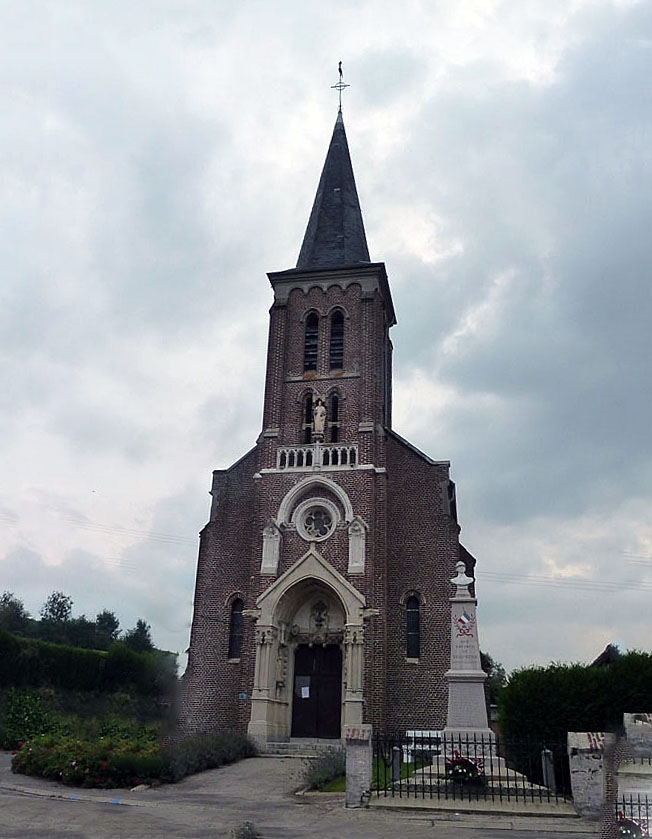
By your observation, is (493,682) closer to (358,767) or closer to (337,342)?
(337,342)

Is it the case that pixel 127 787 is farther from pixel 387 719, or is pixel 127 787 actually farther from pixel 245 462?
pixel 245 462

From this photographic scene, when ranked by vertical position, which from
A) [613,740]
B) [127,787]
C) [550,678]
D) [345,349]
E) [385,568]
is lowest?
[127,787]

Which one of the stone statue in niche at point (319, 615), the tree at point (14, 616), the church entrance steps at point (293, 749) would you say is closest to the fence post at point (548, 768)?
the church entrance steps at point (293, 749)

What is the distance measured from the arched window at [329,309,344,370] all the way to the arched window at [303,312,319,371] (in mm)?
649

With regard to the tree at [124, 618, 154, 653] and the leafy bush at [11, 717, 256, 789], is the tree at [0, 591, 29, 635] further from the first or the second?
the leafy bush at [11, 717, 256, 789]

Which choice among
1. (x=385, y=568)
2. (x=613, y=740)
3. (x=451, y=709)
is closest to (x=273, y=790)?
(x=451, y=709)

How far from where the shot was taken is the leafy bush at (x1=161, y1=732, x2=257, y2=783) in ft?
54.0

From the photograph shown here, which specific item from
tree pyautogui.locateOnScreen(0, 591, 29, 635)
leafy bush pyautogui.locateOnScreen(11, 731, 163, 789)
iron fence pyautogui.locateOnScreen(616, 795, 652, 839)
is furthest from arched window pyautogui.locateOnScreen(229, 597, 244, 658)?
tree pyautogui.locateOnScreen(0, 591, 29, 635)

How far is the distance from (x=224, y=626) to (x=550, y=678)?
14.2 m

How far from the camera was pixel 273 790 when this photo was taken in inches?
622

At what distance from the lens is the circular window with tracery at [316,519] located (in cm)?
2670

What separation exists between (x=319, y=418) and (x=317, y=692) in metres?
9.43

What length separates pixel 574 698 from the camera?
1558 cm

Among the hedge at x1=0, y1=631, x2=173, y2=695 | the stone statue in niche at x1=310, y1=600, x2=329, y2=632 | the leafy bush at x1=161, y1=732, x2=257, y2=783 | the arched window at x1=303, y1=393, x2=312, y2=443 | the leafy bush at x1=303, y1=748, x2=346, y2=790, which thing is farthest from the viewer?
the hedge at x1=0, y1=631, x2=173, y2=695
